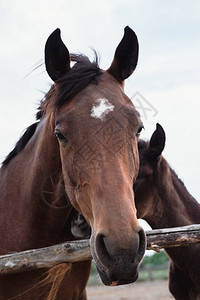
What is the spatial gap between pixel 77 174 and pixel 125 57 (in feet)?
3.76

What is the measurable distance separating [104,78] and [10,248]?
166 cm

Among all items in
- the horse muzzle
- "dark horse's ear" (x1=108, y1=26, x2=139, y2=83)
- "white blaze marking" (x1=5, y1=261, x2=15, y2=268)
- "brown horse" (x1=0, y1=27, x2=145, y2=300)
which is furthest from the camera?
"dark horse's ear" (x1=108, y1=26, x2=139, y2=83)

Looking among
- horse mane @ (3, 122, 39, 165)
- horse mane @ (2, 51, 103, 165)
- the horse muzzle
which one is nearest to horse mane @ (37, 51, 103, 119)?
horse mane @ (2, 51, 103, 165)

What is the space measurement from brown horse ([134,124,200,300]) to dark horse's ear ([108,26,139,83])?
6.29 feet

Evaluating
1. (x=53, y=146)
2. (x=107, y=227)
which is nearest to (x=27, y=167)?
(x=53, y=146)

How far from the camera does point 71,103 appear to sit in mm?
3393

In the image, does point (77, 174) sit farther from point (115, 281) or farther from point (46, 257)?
point (115, 281)

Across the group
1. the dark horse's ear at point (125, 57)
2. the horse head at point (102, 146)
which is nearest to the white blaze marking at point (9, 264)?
the horse head at point (102, 146)

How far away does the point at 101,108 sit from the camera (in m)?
3.22

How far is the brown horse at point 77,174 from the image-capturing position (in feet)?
8.79

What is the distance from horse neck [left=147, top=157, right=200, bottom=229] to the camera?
5629 millimetres

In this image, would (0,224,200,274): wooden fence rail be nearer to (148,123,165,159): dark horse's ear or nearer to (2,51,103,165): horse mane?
(2,51,103,165): horse mane

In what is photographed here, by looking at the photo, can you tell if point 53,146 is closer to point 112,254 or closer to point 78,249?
point 78,249

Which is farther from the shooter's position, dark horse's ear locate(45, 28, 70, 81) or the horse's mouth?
dark horse's ear locate(45, 28, 70, 81)
